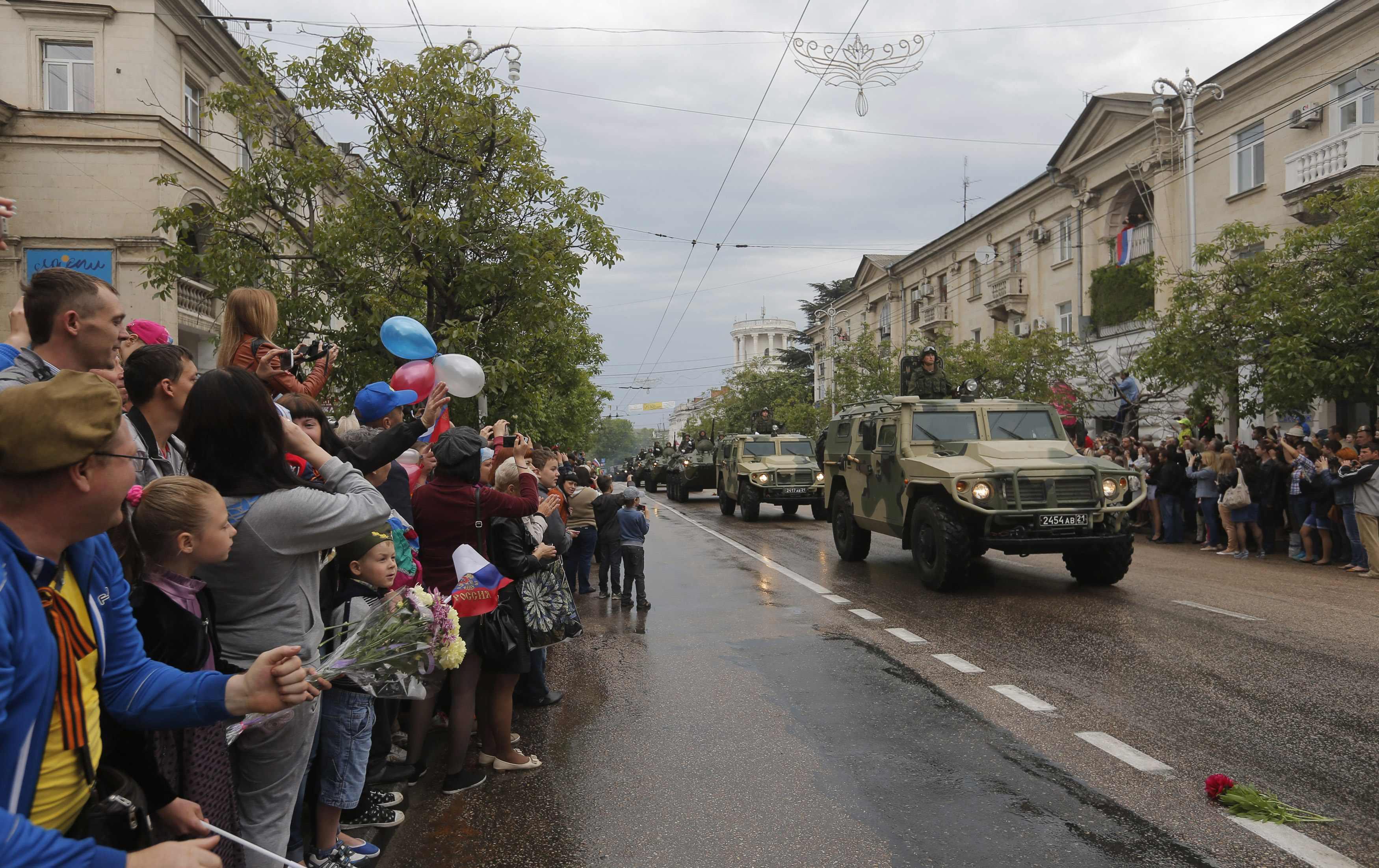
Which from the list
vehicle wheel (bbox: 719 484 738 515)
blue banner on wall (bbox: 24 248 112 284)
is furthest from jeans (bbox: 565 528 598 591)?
blue banner on wall (bbox: 24 248 112 284)

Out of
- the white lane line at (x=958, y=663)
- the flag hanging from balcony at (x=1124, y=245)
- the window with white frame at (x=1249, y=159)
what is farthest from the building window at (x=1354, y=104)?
the white lane line at (x=958, y=663)

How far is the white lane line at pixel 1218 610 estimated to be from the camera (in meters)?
8.70

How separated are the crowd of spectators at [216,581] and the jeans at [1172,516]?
13.8 meters

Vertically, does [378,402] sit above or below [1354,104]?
below

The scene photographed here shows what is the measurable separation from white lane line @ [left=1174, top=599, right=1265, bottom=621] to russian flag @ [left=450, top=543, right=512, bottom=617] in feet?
22.2

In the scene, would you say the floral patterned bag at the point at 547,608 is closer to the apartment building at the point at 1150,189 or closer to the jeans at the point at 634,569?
the jeans at the point at 634,569

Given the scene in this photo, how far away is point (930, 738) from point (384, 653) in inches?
139

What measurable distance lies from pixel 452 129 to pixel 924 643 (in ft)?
26.3

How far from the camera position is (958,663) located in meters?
7.22

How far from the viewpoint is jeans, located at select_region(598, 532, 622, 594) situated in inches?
445

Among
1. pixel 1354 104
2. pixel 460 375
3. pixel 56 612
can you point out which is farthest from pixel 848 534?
pixel 1354 104

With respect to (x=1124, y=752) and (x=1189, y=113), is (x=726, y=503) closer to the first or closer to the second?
(x=1189, y=113)

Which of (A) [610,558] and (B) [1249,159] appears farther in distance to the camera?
(B) [1249,159]

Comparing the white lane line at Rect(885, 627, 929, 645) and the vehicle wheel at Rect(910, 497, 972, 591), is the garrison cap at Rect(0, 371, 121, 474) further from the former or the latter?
the vehicle wheel at Rect(910, 497, 972, 591)
